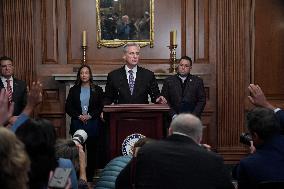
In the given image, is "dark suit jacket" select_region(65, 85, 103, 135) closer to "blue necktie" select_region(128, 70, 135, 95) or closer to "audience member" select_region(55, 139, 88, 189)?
"blue necktie" select_region(128, 70, 135, 95)

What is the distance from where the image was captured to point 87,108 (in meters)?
6.75

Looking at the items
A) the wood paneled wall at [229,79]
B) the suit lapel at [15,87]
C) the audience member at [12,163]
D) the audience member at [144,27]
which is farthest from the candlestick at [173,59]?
the audience member at [12,163]

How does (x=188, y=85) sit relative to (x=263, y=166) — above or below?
above

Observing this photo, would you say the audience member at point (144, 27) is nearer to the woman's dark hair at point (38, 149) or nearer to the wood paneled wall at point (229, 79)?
the wood paneled wall at point (229, 79)

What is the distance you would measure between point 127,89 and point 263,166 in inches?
108

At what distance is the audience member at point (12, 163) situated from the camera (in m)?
1.86

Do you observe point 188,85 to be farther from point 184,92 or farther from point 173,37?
point 173,37

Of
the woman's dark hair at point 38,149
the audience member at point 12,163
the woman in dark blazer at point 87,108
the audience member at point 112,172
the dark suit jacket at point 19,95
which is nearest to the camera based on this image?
the audience member at point 12,163

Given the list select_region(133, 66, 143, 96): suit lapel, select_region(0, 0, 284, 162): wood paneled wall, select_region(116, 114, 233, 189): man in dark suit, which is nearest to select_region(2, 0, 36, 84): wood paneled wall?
select_region(0, 0, 284, 162): wood paneled wall

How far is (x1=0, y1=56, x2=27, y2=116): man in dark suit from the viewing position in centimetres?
686

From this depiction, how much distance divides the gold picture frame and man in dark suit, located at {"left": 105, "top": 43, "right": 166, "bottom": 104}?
2.41m

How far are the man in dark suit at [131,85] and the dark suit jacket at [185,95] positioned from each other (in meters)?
1.11

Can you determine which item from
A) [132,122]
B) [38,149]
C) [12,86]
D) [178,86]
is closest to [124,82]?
[132,122]

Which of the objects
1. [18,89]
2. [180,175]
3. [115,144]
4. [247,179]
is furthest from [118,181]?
[18,89]
